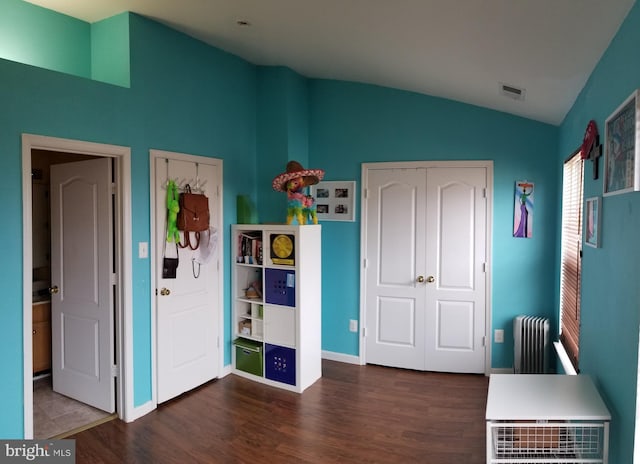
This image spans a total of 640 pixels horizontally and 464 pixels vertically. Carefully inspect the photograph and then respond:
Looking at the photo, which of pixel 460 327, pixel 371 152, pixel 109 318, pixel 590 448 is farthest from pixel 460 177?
pixel 109 318

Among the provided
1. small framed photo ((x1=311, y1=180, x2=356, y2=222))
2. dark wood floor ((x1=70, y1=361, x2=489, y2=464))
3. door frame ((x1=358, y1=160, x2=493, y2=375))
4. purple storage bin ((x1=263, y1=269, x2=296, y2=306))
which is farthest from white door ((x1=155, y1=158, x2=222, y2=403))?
door frame ((x1=358, y1=160, x2=493, y2=375))

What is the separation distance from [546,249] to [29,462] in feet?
13.8

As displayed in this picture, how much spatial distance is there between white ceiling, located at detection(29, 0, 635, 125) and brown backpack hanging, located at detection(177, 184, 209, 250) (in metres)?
1.35

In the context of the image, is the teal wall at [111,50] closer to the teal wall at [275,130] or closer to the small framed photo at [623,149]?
the teal wall at [275,130]

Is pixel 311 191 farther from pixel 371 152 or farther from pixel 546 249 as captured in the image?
pixel 546 249

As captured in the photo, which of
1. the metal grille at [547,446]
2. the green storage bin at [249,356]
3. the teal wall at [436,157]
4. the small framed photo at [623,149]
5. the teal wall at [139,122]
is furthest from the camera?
the green storage bin at [249,356]

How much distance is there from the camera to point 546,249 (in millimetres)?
3912

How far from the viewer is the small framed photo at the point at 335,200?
452 cm

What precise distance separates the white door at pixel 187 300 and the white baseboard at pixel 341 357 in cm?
124

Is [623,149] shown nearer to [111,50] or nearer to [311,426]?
[311,426]

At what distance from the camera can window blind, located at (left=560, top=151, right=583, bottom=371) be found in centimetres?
286

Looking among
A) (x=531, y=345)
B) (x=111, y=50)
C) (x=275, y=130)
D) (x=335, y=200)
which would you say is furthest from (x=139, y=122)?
(x=531, y=345)

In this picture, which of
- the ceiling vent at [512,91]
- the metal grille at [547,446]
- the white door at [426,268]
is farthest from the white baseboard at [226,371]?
the ceiling vent at [512,91]

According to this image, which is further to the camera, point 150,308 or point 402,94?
point 402,94
